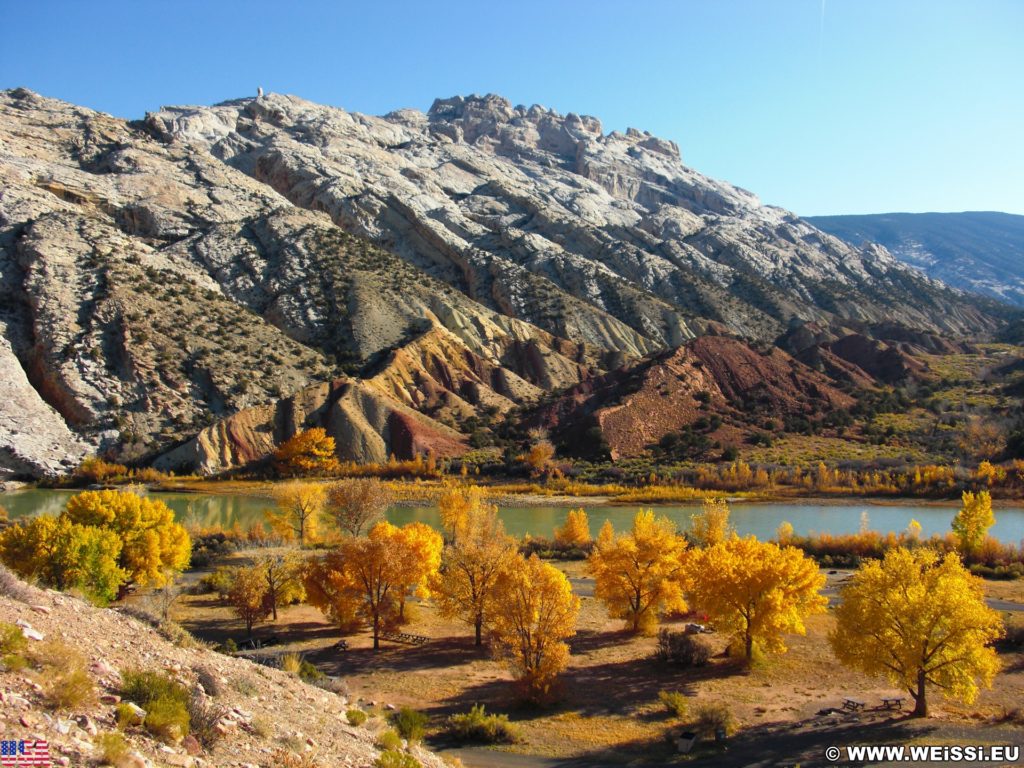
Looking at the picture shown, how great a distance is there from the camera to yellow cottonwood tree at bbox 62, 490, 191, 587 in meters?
33.3

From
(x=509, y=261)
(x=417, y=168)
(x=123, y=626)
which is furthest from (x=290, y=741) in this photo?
(x=417, y=168)

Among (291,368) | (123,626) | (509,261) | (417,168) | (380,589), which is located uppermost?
(417,168)

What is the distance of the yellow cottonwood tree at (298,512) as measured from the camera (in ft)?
160

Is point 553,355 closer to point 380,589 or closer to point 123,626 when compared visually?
point 380,589

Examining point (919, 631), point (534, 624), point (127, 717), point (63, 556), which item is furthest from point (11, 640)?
point (63, 556)

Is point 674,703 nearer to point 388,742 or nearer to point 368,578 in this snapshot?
point 388,742

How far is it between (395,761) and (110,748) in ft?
15.9

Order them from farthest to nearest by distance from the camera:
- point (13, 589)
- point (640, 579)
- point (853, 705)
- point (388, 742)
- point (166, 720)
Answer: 1. point (640, 579)
2. point (853, 705)
3. point (388, 742)
4. point (13, 589)
5. point (166, 720)

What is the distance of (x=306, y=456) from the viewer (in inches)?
2854

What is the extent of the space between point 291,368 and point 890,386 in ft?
272

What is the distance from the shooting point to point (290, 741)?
11055 mm

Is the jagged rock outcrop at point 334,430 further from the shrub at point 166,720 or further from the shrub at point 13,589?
the shrub at point 166,720

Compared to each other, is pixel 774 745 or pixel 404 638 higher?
pixel 774 745

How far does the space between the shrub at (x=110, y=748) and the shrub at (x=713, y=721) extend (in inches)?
593
